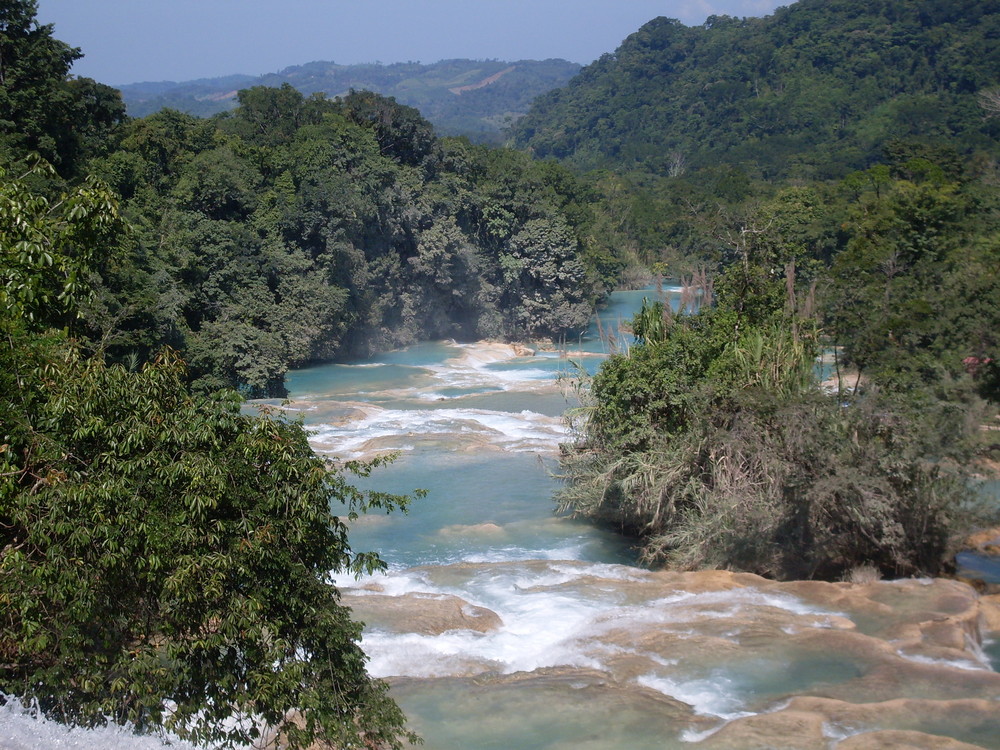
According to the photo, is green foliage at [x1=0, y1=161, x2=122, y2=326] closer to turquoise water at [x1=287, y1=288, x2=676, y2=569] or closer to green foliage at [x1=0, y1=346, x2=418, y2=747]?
green foliage at [x1=0, y1=346, x2=418, y2=747]

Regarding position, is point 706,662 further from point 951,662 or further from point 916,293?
point 916,293

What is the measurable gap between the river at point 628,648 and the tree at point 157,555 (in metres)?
0.88

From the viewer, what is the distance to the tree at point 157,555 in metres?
5.99

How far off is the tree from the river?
0.88m

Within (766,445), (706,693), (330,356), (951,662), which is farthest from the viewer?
(330,356)

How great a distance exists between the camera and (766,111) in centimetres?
8925

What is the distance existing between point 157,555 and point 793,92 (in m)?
94.5

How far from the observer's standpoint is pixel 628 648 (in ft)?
35.3

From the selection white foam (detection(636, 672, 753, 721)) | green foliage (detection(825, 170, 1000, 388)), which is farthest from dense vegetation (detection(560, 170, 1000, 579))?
white foam (detection(636, 672, 753, 721))

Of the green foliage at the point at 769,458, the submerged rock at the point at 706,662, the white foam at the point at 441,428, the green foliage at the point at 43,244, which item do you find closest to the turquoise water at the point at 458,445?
the white foam at the point at 441,428

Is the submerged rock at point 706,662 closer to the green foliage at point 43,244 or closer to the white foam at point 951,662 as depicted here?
the white foam at point 951,662

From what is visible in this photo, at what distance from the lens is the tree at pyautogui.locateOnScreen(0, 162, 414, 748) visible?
5992 mm

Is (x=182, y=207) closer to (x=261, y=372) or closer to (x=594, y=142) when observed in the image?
(x=261, y=372)

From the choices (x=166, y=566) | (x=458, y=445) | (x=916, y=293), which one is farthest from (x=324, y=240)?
(x=166, y=566)
